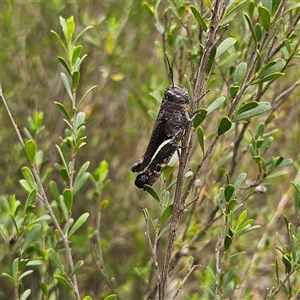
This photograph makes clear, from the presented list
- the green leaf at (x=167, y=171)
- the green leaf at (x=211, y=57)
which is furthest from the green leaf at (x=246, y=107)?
the green leaf at (x=167, y=171)

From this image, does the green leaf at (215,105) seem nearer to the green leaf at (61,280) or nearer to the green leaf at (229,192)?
the green leaf at (229,192)

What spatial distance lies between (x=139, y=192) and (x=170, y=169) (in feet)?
7.12

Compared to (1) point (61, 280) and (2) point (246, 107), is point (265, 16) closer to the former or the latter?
(2) point (246, 107)

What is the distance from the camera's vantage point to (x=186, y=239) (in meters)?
2.04

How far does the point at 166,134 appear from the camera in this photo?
1.47 meters

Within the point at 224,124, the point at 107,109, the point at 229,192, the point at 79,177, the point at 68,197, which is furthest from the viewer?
Result: the point at 107,109

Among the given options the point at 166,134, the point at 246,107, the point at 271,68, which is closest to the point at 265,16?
the point at 271,68

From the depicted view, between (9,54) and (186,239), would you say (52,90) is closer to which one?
(9,54)

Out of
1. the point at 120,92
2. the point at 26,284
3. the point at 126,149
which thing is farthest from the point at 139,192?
the point at 26,284

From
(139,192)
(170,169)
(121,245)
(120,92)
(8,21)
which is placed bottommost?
(121,245)

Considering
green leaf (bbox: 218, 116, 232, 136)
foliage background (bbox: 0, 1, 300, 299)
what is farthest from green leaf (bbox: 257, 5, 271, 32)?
foliage background (bbox: 0, 1, 300, 299)

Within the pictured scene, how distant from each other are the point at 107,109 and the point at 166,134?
7.29 feet

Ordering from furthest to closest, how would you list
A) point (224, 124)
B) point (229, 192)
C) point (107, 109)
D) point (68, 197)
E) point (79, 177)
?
point (107, 109) → point (79, 177) → point (68, 197) → point (229, 192) → point (224, 124)

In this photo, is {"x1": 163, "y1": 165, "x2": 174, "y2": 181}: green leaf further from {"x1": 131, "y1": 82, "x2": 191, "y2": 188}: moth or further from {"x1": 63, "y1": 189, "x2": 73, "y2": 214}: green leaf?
{"x1": 63, "y1": 189, "x2": 73, "y2": 214}: green leaf
